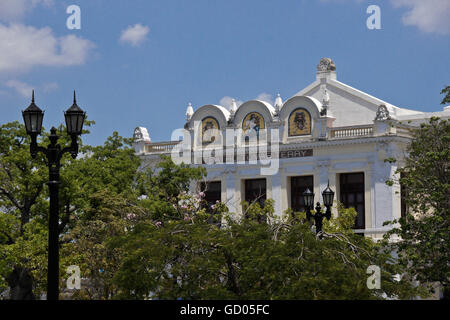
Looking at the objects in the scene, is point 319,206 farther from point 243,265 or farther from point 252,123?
point 252,123

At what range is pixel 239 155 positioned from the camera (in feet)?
152

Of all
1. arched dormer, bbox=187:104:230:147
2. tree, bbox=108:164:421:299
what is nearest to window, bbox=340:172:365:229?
arched dormer, bbox=187:104:230:147

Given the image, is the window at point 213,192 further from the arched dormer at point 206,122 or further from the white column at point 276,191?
the white column at point 276,191

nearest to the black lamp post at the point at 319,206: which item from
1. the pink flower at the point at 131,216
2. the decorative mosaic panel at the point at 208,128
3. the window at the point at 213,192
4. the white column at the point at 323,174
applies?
the pink flower at the point at 131,216

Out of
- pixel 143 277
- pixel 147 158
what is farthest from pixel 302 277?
pixel 147 158

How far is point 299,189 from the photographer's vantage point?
44.7 m

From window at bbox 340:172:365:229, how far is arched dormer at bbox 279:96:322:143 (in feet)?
9.31

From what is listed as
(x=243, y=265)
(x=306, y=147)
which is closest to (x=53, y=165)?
(x=243, y=265)

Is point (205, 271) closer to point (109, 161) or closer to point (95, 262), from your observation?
point (95, 262)

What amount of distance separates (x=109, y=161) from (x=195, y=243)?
18.6 metres

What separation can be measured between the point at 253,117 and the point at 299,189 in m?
4.71

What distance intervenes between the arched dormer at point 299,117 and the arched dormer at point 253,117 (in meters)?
0.75

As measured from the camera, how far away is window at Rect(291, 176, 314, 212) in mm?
44406

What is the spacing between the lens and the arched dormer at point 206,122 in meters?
46.9
